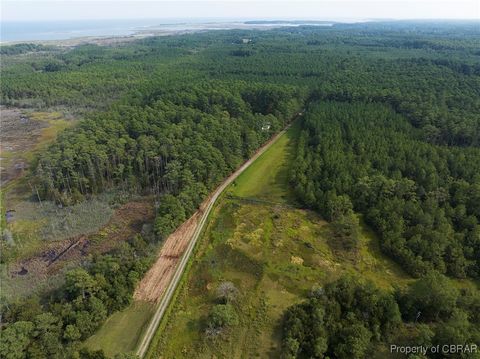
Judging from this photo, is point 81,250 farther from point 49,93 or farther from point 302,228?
point 49,93

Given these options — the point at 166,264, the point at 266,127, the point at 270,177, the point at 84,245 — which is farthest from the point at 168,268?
the point at 266,127

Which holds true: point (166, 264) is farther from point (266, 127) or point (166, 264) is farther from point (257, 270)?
point (266, 127)

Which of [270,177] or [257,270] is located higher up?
[270,177]

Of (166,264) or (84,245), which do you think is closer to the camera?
(166,264)

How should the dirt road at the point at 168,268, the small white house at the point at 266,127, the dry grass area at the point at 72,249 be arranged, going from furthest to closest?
the small white house at the point at 266,127
the dry grass area at the point at 72,249
the dirt road at the point at 168,268

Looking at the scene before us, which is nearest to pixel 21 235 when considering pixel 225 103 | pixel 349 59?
pixel 225 103

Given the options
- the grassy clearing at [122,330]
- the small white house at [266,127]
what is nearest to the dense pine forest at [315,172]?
the small white house at [266,127]

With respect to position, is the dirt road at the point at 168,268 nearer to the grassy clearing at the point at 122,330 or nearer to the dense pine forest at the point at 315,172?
the grassy clearing at the point at 122,330
